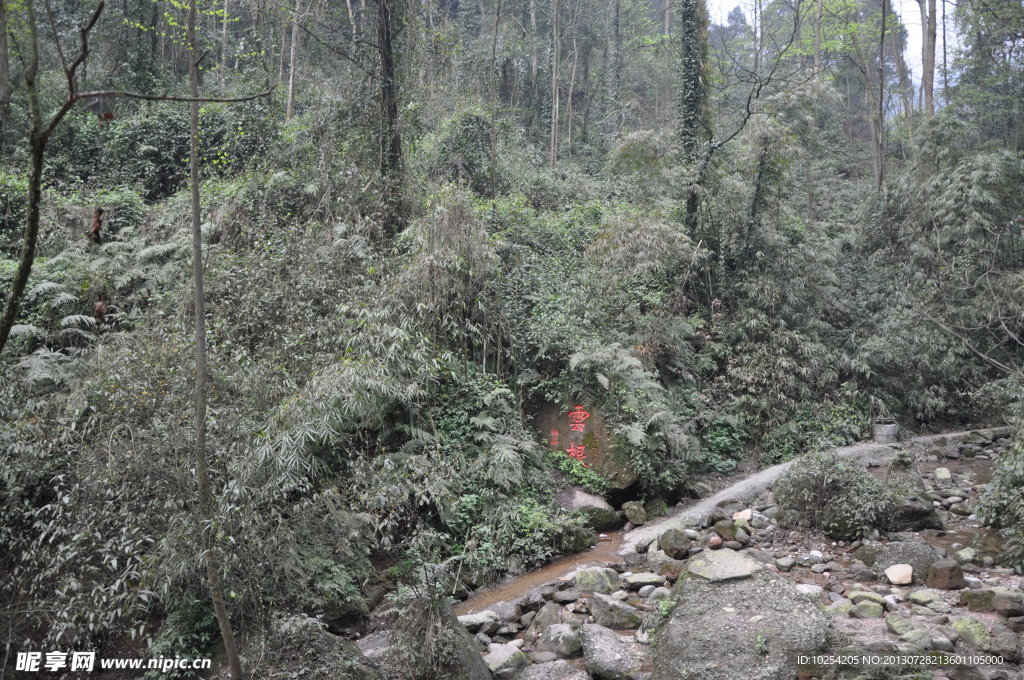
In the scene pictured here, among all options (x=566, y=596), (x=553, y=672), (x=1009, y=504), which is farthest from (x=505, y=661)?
(x=1009, y=504)

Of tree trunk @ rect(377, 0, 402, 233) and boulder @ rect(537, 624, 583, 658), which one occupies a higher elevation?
tree trunk @ rect(377, 0, 402, 233)

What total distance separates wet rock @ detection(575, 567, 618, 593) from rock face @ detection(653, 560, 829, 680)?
105cm

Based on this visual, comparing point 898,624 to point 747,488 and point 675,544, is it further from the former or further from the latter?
point 747,488

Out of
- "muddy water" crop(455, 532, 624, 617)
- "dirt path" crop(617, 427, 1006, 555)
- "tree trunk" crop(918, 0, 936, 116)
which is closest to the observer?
"muddy water" crop(455, 532, 624, 617)

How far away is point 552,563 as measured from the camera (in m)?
7.47

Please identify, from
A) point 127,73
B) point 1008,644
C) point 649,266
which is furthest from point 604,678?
point 127,73

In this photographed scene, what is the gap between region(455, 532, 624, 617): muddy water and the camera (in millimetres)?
6609

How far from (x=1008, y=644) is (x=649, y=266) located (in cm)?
759

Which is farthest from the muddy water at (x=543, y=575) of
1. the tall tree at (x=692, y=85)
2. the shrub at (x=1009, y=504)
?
the tall tree at (x=692, y=85)

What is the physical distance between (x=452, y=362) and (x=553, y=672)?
4700 millimetres

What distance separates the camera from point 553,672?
5.00 meters

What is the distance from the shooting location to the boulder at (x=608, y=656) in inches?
195

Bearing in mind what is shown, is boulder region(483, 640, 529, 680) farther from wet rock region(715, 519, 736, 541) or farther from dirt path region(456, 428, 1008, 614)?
wet rock region(715, 519, 736, 541)

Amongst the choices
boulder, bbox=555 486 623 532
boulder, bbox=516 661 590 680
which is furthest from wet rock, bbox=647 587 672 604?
boulder, bbox=555 486 623 532
